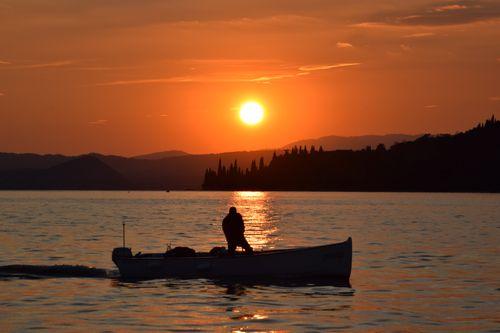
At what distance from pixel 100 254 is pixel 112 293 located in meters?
21.8

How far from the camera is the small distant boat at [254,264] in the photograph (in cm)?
4044

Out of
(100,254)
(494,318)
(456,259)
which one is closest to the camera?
(494,318)

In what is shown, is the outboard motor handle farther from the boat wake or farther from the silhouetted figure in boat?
the silhouetted figure in boat

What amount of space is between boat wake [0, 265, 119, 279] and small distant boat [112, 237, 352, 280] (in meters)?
2.92

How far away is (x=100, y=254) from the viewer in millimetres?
58844

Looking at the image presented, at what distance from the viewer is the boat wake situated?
1724 inches

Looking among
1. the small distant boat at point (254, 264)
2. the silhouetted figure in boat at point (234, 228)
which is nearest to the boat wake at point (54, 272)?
the small distant boat at point (254, 264)

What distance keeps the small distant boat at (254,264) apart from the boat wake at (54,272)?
2915 millimetres

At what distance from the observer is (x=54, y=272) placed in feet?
145

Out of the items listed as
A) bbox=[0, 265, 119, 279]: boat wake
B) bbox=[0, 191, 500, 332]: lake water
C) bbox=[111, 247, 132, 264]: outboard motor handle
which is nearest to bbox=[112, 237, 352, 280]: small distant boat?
bbox=[111, 247, 132, 264]: outboard motor handle

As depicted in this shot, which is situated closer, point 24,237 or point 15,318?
point 15,318

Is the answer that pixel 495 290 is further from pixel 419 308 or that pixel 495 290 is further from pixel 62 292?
pixel 62 292

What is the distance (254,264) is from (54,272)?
11.3 metres

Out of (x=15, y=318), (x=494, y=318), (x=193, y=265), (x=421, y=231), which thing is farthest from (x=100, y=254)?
(x=421, y=231)
